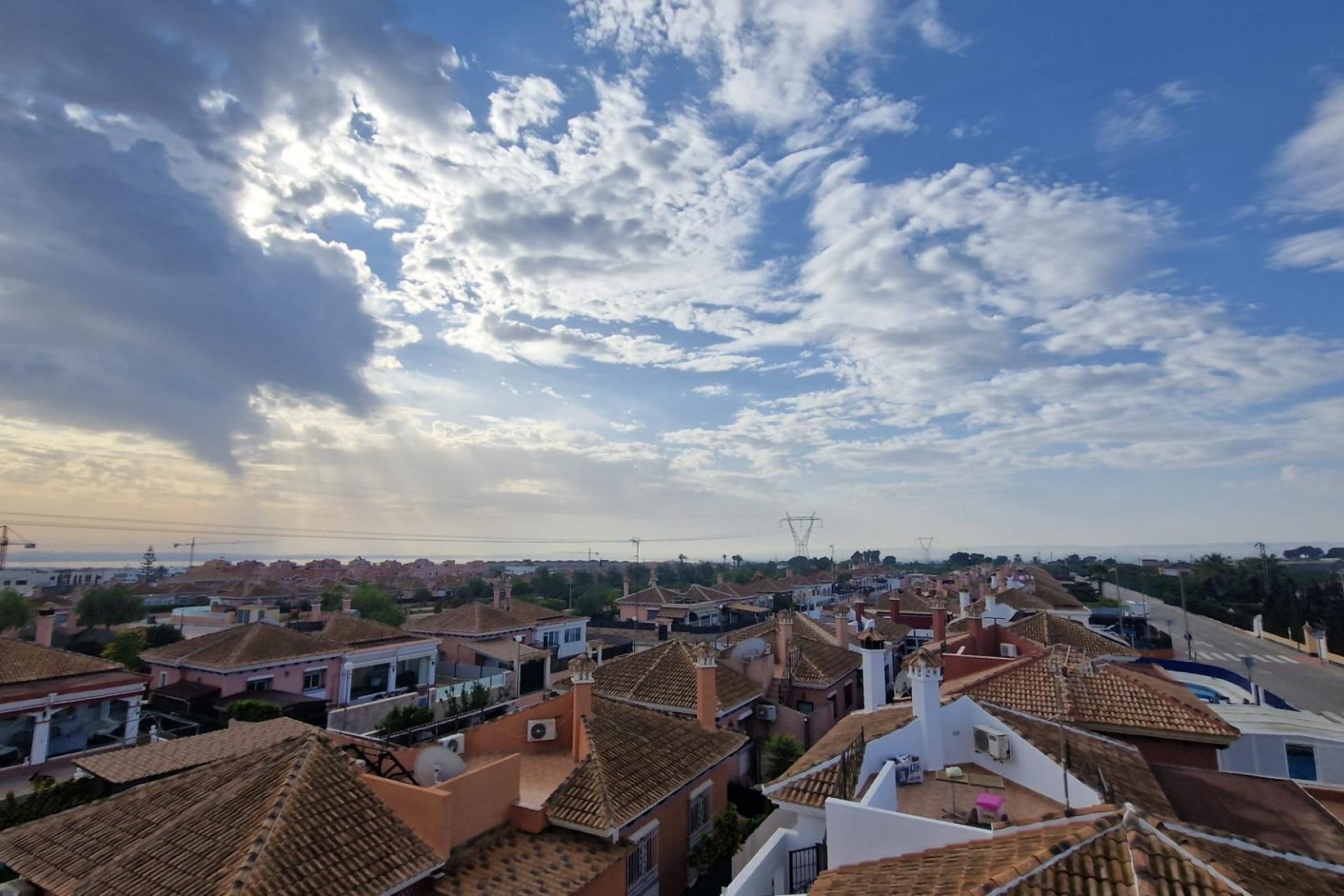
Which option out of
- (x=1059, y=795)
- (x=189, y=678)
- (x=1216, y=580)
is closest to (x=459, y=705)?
(x=189, y=678)

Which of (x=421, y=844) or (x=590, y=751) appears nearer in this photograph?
(x=421, y=844)

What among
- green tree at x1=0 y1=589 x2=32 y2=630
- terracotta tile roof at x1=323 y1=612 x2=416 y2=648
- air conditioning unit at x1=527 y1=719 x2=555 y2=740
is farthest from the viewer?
green tree at x1=0 y1=589 x2=32 y2=630

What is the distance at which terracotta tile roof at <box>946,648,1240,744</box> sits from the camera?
12250 millimetres

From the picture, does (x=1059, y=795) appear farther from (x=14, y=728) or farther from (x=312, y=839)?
(x=14, y=728)

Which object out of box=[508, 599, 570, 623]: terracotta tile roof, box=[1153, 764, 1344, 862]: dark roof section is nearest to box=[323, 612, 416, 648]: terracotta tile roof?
box=[508, 599, 570, 623]: terracotta tile roof

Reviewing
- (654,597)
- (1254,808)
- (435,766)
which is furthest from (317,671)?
(1254,808)

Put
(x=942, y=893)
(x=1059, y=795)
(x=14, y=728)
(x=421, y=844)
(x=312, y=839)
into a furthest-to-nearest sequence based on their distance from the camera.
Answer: (x=14, y=728)
(x=1059, y=795)
(x=421, y=844)
(x=312, y=839)
(x=942, y=893)

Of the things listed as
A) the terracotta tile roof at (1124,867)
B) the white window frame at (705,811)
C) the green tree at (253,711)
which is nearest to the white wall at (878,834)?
the terracotta tile roof at (1124,867)

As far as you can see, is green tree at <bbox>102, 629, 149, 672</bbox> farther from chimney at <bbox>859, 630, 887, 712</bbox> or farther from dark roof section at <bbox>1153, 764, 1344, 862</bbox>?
dark roof section at <bbox>1153, 764, 1344, 862</bbox>

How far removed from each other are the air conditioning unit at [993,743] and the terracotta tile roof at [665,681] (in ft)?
27.9

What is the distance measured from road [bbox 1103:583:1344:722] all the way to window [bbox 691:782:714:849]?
22011 mm

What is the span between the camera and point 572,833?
11273mm

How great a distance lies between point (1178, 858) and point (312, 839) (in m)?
9.03

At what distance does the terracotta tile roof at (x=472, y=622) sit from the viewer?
38656 mm
